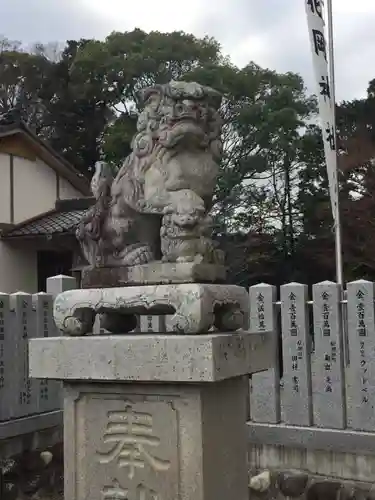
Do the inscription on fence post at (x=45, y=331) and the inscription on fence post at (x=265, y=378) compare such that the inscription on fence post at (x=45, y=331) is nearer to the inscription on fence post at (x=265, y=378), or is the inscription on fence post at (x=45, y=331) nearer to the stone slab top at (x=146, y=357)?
the inscription on fence post at (x=265, y=378)

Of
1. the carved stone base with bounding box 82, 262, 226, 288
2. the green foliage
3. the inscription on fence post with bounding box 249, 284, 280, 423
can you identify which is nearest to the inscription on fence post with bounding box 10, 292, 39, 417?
the inscription on fence post with bounding box 249, 284, 280, 423

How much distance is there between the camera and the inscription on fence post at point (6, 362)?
5980 millimetres

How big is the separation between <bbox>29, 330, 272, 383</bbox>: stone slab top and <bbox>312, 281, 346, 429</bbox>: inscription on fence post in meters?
2.66

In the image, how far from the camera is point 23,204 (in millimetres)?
15672

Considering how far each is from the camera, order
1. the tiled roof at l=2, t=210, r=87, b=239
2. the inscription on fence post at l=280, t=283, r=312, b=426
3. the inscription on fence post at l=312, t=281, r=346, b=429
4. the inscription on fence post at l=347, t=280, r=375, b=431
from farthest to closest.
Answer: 1. the tiled roof at l=2, t=210, r=87, b=239
2. the inscription on fence post at l=280, t=283, r=312, b=426
3. the inscription on fence post at l=312, t=281, r=346, b=429
4. the inscription on fence post at l=347, t=280, r=375, b=431

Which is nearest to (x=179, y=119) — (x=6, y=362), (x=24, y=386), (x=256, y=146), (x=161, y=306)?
(x=161, y=306)

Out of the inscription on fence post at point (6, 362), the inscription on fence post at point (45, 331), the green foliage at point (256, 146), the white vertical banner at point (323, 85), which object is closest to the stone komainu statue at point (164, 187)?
the inscription on fence post at point (6, 362)

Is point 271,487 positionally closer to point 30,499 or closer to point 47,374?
point 30,499

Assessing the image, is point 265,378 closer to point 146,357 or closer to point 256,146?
point 146,357

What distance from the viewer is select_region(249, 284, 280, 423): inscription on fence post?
19.3ft

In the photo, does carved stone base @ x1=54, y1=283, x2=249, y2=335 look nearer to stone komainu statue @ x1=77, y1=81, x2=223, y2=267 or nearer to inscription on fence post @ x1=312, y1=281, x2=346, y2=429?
stone komainu statue @ x1=77, y1=81, x2=223, y2=267

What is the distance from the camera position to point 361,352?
5.58 metres

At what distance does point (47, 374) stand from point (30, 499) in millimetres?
3425

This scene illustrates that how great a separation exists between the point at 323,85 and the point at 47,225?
720 centimetres
